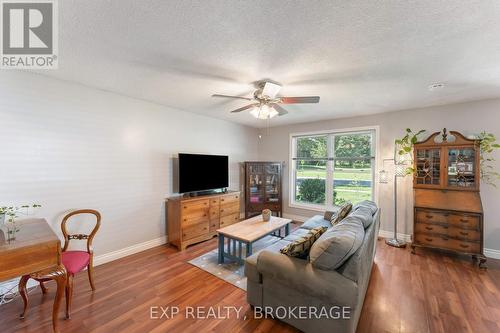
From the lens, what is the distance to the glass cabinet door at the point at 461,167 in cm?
320

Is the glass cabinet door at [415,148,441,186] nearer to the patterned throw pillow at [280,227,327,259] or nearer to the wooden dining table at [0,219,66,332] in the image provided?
the patterned throw pillow at [280,227,327,259]

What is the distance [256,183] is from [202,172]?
→ 1609 mm

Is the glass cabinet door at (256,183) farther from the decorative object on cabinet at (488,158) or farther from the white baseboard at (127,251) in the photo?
the decorative object on cabinet at (488,158)

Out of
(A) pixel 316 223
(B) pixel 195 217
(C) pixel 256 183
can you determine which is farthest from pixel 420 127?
(B) pixel 195 217

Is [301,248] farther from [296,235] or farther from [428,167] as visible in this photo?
[428,167]

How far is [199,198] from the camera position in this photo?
3.74 m

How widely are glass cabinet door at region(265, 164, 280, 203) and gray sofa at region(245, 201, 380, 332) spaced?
122 inches

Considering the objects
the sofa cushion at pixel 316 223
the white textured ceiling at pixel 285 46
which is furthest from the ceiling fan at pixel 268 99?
the sofa cushion at pixel 316 223

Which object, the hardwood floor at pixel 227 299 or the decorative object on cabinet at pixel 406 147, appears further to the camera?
the decorative object on cabinet at pixel 406 147

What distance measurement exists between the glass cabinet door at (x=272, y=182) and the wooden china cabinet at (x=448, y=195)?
2.71m

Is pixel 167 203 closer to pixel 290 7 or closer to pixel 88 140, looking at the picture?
pixel 88 140

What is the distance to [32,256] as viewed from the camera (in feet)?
5.06

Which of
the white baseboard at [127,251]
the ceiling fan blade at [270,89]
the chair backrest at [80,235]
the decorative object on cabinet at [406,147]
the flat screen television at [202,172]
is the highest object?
the ceiling fan blade at [270,89]

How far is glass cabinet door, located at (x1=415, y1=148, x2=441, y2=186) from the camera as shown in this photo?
3.42 meters
